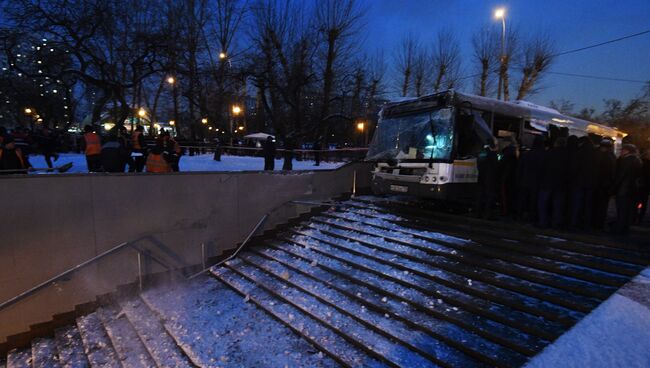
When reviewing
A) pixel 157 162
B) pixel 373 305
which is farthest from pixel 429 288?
pixel 157 162

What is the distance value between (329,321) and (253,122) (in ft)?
172

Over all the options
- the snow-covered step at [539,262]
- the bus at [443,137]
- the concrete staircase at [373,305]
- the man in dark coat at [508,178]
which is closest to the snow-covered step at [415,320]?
the concrete staircase at [373,305]

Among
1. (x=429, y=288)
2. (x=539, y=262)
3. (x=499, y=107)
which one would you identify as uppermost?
(x=499, y=107)

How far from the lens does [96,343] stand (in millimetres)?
5809

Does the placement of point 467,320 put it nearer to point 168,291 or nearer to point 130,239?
point 168,291

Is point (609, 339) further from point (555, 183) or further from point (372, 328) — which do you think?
point (555, 183)

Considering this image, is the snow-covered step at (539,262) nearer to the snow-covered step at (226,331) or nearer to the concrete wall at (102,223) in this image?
the snow-covered step at (226,331)

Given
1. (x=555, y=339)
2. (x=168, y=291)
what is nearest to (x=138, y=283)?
(x=168, y=291)

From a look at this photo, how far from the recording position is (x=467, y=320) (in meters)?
4.38

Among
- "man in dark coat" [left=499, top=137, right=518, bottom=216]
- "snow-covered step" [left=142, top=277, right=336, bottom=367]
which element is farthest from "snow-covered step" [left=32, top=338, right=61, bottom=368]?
"man in dark coat" [left=499, top=137, right=518, bottom=216]

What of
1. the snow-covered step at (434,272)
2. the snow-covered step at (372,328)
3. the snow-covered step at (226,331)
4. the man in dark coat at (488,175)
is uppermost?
the man in dark coat at (488,175)

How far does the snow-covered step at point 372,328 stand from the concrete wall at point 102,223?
2.95m

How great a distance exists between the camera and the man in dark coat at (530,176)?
640cm

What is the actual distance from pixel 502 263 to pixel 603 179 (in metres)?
2.40
